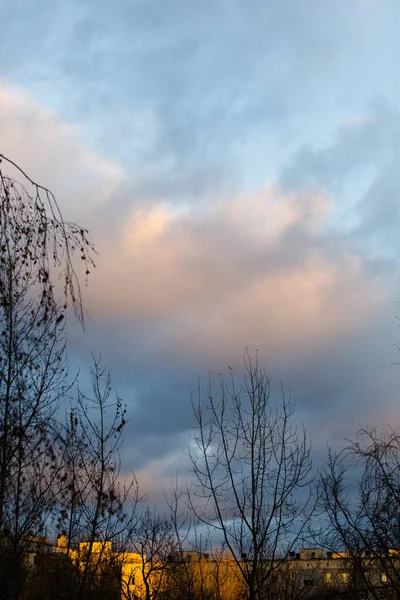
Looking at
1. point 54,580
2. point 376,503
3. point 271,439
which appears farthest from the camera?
point 271,439

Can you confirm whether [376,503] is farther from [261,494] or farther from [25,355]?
[25,355]

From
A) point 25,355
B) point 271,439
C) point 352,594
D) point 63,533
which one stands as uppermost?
point 25,355

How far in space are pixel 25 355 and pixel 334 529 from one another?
21.6ft

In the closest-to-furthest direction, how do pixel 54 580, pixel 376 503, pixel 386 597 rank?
pixel 376 503 < pixel 54 580 < pixel 386 597

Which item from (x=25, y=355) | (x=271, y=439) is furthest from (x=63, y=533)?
(x=271, y=439)

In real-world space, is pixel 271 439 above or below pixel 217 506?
above

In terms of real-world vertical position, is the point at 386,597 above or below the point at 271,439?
below

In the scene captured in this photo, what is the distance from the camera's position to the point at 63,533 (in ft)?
41.8

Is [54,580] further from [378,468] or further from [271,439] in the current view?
[378,468]

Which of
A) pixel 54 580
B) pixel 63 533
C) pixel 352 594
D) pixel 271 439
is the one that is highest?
pixel 271 439

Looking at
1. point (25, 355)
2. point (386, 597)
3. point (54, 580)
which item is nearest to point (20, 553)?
point (54, 580)

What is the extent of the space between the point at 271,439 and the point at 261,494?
1.46m

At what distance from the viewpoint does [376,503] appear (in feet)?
36.6

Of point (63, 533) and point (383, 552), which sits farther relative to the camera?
point (63, 533)
